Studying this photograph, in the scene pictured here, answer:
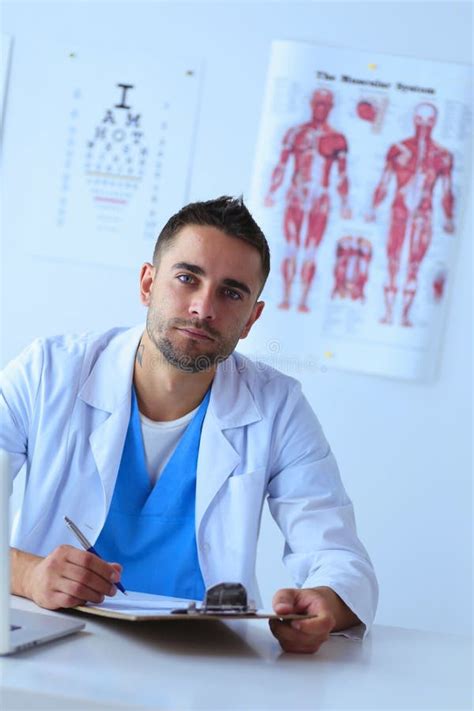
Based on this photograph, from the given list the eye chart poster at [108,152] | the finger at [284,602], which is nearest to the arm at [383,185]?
the eye chart poster at [108,152]

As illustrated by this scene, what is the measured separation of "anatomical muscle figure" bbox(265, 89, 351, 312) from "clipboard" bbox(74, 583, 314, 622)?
1515 mm

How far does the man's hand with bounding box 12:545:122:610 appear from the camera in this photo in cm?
118

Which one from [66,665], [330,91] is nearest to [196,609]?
[66,665]

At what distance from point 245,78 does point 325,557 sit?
5.14 feet

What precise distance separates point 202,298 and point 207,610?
0.62 m

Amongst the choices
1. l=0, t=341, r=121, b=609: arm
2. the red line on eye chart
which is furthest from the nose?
the red line on eye chart

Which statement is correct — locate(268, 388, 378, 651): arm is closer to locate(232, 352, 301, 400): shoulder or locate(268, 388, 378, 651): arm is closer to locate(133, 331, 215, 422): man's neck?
locate(232, 352, 301, 400): shoulder

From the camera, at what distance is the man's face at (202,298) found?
5.20ft

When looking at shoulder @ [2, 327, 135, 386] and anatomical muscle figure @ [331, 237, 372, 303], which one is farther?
anatomical muscle figure @ [331, 237, 372, 303]

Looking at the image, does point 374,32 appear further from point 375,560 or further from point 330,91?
point 375,560

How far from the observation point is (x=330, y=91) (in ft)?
8.48

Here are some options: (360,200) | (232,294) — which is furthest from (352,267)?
(232,294)

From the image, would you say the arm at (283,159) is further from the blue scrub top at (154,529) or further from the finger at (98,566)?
the finger at (98,566)

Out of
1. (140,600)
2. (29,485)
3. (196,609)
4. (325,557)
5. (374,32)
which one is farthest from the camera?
(374,32)
